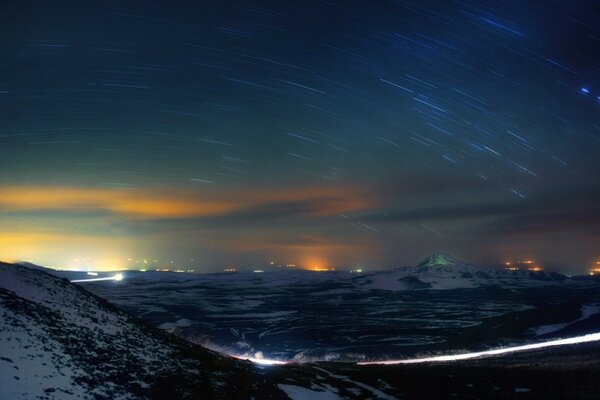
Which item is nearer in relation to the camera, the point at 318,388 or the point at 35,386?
the point at 35,386

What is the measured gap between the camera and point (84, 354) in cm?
2597

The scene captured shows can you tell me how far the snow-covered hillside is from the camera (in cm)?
2095

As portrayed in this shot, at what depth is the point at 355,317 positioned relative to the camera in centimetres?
13550

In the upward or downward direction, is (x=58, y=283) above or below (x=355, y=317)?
above

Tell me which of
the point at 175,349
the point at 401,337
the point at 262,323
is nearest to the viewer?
the point at 175,349

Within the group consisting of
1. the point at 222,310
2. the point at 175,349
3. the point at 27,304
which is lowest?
the point at 222,310

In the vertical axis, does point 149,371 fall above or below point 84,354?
below

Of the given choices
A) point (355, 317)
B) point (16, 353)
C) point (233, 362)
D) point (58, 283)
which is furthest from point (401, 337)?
point (16, 353)

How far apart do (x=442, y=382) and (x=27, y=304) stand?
32.3 meters

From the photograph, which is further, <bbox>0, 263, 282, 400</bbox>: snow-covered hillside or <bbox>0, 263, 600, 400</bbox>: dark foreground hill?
<bbox>0, 263, 600, 400</bbox>: dark foreground hill

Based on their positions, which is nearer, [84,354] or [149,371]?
[84,354]

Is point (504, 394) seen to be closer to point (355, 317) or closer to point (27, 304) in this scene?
point (27, 304)

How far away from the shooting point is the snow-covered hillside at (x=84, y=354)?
825 inches

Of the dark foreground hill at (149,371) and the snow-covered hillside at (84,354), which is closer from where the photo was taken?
the snow-covered hillside at (84,354)
